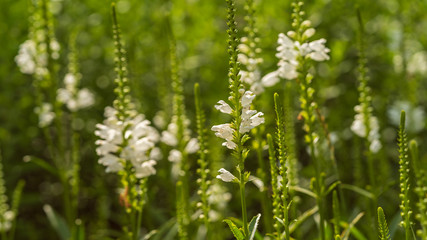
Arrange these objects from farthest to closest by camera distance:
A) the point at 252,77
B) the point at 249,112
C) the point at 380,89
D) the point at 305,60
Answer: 1. the point at 380,89
2. the point at 252,77
3. the point at 305,60
4. the point at 249,112

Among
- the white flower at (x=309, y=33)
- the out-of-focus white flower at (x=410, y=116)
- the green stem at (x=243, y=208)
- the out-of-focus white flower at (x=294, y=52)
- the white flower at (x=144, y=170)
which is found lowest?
the green stem at (x=243, y=208)

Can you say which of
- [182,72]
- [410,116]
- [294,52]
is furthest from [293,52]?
[182,72]

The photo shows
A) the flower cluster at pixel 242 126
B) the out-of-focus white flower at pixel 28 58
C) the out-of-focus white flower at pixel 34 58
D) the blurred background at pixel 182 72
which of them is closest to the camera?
the flower cluster at pixel 242 126

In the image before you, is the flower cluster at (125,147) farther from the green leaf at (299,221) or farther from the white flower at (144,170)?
the green leaf at (299,221)

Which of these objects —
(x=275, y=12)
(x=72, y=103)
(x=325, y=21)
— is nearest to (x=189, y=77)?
(x=275, y=12)

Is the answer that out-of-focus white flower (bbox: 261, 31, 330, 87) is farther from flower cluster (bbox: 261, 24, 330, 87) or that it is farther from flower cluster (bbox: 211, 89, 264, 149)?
flower cluster (bbox: 211, 89, 264, 149)

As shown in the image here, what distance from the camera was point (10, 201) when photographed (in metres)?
6.31

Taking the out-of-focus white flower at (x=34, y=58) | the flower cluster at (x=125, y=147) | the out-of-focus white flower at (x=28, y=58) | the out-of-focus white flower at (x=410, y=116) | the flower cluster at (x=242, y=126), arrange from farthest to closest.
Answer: the out-of-focus white flower at (x=410, y=116), the out-of-focus white flower at (x=28, y=58), the out-of-focus white flower at (x=34, y=58), the flower cluster at (x=125, y=147), the flower cluster at (x=242, y=126)

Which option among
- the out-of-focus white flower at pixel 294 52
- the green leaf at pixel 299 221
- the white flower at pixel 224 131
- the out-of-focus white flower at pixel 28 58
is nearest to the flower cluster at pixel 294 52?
the out-of-focus white flower at pixel 294 52

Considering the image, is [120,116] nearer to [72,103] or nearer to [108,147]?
[108,147]

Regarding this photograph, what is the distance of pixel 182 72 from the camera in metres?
6.48

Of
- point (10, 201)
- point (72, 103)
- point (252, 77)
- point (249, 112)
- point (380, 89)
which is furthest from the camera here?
point (380, 89)

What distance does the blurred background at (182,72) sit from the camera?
6188 mm

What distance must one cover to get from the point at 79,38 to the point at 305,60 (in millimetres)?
5256
